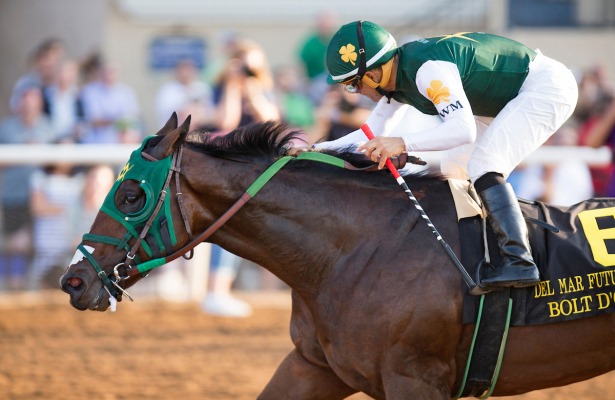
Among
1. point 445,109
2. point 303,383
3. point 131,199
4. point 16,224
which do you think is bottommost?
point 16,224

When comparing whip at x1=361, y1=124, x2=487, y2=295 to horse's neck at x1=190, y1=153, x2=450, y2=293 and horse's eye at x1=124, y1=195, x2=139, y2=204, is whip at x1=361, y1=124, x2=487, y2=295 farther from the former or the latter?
horse's eye at x1=124, y1=195, x2=139, y2=204

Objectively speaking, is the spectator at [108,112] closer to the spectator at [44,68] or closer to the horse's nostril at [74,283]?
the spectator at [44,68]

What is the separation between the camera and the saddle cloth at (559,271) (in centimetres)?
384

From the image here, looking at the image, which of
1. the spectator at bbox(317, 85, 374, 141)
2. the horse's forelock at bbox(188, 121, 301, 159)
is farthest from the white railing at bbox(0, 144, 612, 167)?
the horse's forelock at bbox(188, 121, 301, 159)

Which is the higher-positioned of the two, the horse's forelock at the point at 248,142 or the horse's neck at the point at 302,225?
the horse's forelock at the point at 248,142

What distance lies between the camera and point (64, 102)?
9.80 meters

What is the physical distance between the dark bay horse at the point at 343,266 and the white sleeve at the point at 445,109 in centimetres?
33

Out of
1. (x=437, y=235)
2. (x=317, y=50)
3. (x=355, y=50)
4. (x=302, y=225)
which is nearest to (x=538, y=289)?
(x=437, y=235)

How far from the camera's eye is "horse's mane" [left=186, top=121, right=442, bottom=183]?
4027mm

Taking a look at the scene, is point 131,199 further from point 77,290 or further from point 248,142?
point 248,142

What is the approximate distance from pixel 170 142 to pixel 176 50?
28.6ft

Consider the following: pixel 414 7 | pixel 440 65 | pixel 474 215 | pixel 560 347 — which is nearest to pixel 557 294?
pixel 560 347

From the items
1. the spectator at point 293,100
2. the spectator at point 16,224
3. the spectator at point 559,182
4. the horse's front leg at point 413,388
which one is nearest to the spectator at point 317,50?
the spectator at point 293,100

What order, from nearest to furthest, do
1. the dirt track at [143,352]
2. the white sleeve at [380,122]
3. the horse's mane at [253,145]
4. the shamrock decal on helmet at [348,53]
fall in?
1. the shamrock decal on helmet at [348,53]
2. the horse's mane at [253,145]
3. the white sleeve at [380,122]
4. the dirt track at [143,352]
